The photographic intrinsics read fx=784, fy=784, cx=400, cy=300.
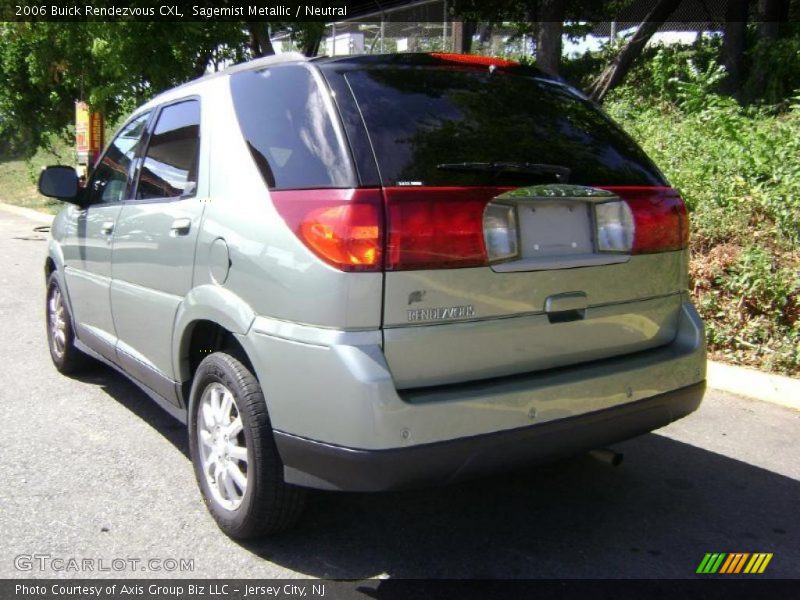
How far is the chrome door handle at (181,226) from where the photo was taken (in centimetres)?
333

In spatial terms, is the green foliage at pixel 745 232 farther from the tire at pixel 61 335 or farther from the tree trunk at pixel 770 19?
the tree trunk at pixel 770 19

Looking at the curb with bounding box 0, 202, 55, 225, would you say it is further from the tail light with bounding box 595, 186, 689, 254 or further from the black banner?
the tail light with bounding box 595, 186, 689, 254

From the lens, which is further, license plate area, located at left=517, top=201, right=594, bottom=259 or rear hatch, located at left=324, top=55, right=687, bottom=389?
license plate area, located at left=517, top=201, right=594, bottom=259

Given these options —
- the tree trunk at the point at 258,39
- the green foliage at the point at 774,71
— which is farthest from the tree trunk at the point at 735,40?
the tree trunk at the point at 258,39

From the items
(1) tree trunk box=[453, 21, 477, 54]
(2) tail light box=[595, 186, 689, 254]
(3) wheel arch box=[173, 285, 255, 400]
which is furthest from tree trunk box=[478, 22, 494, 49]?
(3) wheel arch box=[173, 285, 255, 400]

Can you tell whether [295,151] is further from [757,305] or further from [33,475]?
[757,305]

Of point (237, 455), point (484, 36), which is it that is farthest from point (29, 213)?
point (237, 455)

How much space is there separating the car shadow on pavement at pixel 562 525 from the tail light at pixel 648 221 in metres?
1.14

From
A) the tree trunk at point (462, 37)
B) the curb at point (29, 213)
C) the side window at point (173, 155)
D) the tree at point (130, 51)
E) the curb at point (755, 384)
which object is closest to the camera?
the side window at point (173, 155)

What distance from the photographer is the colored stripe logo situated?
3.02m

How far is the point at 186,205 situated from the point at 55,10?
8542 millimetres

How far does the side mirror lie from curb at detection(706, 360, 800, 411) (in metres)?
4.03

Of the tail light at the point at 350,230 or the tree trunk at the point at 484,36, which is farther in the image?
the tree trunk at the point at 484,36

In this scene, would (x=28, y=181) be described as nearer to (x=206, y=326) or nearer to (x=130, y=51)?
(x=130, y=51)
